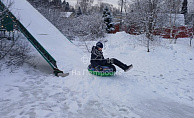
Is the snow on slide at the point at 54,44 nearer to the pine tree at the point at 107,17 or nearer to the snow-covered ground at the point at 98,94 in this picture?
the snow-covered ground at the point at 98,94

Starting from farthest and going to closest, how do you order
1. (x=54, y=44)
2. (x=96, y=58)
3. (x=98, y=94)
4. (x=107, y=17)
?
(x=107, y=17)
(x=54, y=44)
(x=96, y=58)
(x=98, y=94)

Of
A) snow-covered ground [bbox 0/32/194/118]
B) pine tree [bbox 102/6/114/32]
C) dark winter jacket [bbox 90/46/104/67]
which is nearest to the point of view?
snow-covered ground [bbox 0/32/194/118]

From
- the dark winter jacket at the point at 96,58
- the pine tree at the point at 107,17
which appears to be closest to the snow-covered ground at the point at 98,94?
the dark winter jacket at the point at 96,58

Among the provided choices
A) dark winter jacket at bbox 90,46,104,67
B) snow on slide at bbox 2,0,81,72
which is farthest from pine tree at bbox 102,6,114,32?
dark winter jacket at bbox 90,46,104,67

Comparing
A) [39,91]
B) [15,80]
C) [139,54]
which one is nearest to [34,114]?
[39,91]

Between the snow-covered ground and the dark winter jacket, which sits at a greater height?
the dark winter jacket

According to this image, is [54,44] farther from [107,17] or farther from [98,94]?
[107,17]

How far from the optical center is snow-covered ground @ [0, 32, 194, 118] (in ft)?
10.5

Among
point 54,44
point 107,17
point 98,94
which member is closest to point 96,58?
point 98,94

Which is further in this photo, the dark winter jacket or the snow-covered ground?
the dark winter jacket

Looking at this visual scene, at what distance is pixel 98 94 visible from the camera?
4.23 m

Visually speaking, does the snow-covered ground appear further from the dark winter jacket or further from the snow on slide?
the snow on slide

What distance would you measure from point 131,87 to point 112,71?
93cm

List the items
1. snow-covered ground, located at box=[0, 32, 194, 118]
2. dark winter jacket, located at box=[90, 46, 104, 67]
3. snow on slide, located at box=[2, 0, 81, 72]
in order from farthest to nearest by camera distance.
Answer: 1. snow on slide, located at box=[2, 0, 81, 72]
2. dark winter jacket, located at box=[90, 46, 104, 67]
3. snow-covered ground, located at box=[0, 32, 194, 118]
